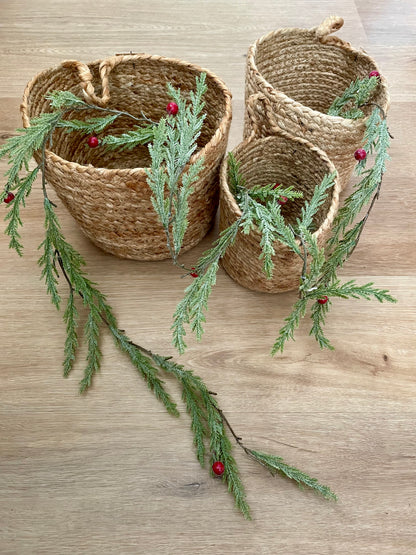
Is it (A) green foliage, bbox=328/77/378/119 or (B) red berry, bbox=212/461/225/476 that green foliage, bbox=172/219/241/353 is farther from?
(A) green foliage, bbox=328/77/378/119

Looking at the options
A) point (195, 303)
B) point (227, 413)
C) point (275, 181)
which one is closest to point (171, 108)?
point (275, 181)

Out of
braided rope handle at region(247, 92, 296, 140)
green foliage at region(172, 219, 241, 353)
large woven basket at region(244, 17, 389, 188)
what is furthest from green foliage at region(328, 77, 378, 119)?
green foliage at region(172, 219, 241, 353)

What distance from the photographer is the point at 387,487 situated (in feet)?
2.49

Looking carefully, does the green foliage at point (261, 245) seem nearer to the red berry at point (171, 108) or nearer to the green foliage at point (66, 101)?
the red berry at point (171, 108)

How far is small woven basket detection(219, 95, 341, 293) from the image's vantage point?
2.58ft

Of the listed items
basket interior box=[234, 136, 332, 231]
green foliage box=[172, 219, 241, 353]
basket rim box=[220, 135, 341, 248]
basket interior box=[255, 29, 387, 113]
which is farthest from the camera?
basket interior box=[255, 29, 387, 113]

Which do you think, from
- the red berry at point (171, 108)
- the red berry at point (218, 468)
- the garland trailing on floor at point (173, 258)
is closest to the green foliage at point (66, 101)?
the garland trailing on floor at point (173, 258)

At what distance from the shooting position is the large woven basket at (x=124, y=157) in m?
0.77

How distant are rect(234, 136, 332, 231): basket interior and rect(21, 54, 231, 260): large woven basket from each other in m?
0.07

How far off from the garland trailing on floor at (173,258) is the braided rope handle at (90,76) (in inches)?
0.9

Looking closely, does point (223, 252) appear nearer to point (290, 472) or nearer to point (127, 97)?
point (290, 472)

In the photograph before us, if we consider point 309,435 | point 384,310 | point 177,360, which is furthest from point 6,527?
point 384,310

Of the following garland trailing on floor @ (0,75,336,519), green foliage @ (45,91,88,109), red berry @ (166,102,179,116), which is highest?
green foliage @ (45,91,88,109)

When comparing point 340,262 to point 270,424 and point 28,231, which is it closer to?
point 270,424
